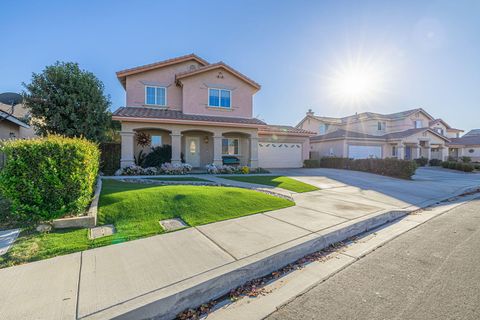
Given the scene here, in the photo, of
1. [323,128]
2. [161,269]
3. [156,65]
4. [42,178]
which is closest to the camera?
[161,269]

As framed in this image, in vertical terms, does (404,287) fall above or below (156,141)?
below

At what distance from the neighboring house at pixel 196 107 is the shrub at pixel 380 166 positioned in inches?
360

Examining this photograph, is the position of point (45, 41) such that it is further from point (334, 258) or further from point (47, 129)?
point (334, 258)

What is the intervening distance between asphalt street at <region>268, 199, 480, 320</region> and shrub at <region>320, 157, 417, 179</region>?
12378 millimetres

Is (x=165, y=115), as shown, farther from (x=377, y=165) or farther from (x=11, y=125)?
(x=377, y=165)

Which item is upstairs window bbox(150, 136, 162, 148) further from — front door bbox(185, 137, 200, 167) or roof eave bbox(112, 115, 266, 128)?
roof eave bbox(112, 115, 266, 128)

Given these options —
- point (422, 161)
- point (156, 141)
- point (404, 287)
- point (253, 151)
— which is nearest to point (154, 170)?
point (156, 141)

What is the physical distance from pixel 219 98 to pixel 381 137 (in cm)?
2223

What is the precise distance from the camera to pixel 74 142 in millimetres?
5250

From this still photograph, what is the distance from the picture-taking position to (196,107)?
16.4 m

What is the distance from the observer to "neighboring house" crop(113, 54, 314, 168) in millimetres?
15281

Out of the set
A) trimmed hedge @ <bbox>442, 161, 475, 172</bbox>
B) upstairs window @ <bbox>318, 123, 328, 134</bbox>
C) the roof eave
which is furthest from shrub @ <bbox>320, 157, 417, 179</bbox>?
trimmed hedge @ <bbox>442, 161, 475, 172</bbox>

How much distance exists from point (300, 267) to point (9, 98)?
1573cm

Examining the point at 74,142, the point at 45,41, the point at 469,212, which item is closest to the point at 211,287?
the point at 74,142
